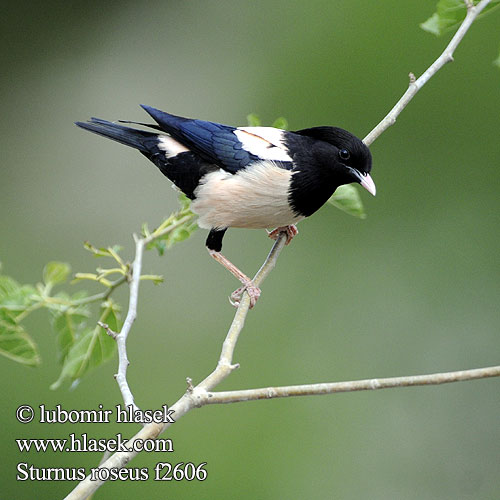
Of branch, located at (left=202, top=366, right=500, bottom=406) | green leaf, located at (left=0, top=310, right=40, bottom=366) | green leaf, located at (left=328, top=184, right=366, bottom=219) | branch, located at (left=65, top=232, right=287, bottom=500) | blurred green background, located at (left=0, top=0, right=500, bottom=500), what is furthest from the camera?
blurred green background, located at (left=0, top=0, right=500, bottom=500)

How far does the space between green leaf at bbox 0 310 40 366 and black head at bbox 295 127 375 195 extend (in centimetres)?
88

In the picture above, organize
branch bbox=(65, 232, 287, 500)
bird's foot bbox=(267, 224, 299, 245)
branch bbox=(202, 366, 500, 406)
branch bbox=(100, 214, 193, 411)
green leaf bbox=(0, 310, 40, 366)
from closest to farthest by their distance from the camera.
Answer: branch bbox=(65, 232, 287, 500) < branch bbox=(202, 366, 500, 406) < branch bbox=(100, 214, 193, 411) < green leaf bbox=(0, 310, 40, 366) < bird's foot bbox=(267, 224, 299, 245)

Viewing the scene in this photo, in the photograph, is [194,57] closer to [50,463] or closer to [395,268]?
[395,268]

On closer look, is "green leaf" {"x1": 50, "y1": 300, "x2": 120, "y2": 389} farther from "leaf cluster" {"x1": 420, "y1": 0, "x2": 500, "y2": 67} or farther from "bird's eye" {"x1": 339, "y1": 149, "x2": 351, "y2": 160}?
"leaf cluster" {"x1": 420, "y1": 0, "x2": 500, "y2": 67}

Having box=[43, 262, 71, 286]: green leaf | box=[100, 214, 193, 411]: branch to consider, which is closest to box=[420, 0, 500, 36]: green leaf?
box=[100, 214, 193, 411]: branch

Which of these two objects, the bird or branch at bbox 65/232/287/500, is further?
the bird

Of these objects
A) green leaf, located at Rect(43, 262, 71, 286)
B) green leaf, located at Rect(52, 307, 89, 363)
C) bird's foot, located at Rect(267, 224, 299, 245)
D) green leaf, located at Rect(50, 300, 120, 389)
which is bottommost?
green leaf, located at Rect(50, 300, 120, 389)

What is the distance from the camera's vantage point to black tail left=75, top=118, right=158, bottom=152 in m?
2.13

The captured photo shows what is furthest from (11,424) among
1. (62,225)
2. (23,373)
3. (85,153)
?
(85,153)

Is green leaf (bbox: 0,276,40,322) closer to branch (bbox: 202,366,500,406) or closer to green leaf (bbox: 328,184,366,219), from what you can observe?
branch (bbox: 202,366,500,406)

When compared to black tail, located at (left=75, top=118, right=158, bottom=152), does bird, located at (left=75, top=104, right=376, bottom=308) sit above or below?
below

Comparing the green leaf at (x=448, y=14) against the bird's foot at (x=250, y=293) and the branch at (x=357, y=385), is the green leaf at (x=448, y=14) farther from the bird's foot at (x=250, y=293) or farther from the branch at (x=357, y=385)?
the branch at (x=357, y=385)

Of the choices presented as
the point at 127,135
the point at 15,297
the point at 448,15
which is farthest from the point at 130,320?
the point at 448,15

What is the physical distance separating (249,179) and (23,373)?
2.09 m
